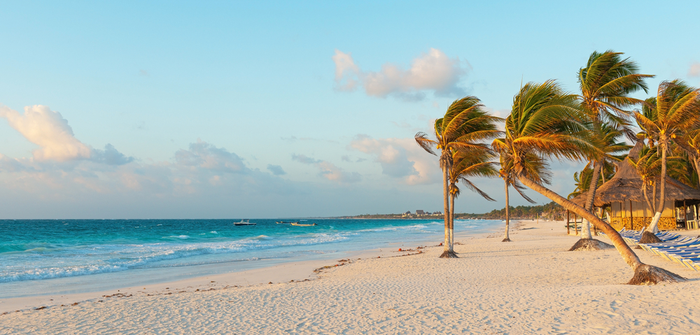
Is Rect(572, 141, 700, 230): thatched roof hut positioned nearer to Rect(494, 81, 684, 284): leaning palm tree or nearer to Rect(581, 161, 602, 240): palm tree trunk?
Rect(581, 161, 602, 240): palm tree trunk

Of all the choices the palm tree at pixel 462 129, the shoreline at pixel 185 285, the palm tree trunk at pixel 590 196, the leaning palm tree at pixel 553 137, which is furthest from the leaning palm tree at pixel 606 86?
the shoreline at pixel 185 285

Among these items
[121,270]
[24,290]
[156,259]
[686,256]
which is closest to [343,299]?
[686,256]

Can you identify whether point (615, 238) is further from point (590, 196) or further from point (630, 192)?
point (630, 192)

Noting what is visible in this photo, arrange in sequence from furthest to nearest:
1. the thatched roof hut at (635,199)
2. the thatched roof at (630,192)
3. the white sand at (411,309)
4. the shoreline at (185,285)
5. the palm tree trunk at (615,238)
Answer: the thatched roof hut at (635,199) → the thatched roof at (630,192) → the shoreline at (185,285) → the palm tree trunk at (615,238) → the white sand at (411,309)

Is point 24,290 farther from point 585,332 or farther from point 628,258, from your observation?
point 628,258

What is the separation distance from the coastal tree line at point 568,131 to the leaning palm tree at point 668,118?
3cm

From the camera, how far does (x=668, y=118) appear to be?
15.5 meters

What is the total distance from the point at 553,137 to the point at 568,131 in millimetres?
1366

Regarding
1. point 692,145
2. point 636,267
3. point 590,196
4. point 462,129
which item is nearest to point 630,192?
point 692,145

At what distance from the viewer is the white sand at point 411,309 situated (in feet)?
18.3

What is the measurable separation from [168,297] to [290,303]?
280cm

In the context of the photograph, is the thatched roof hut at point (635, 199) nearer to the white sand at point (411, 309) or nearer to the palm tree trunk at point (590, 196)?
the palm tree trunk at point (590, 196)

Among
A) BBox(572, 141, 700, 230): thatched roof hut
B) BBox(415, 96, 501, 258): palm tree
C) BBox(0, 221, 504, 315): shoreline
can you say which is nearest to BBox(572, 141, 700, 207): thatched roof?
BBox(572, 141, 700, 230): thatched roof hut

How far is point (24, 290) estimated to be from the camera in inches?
424
